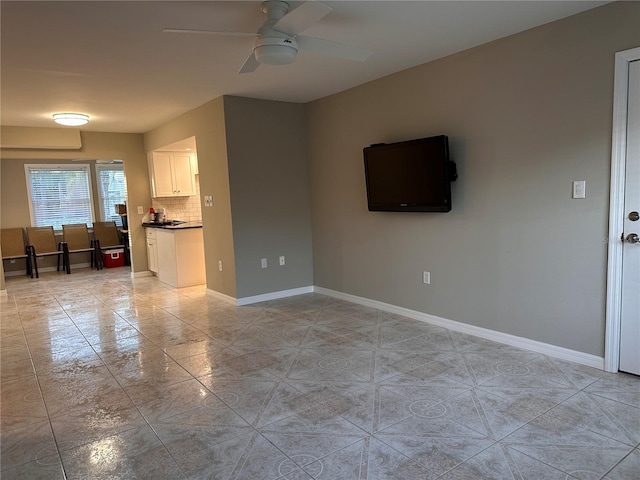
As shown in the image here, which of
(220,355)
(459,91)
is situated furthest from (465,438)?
(459,91)

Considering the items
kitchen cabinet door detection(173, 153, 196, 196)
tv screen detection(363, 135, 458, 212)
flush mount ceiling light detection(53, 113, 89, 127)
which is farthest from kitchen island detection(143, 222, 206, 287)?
tv screen detection(363, 135, 458, 212)

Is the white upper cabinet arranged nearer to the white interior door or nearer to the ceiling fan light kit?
the ceiling fan light kit

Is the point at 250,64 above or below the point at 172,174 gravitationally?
above

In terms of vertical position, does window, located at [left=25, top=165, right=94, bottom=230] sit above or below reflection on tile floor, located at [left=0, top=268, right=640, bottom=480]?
above

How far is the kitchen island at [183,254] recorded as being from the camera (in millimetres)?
6098

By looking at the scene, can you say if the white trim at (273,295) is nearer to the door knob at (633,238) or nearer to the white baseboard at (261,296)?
the white baseboard at (261,296)

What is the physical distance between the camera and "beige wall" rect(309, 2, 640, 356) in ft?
9.30

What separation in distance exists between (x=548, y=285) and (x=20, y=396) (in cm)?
376

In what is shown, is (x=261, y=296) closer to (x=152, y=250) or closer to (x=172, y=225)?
(x=172, y=225)

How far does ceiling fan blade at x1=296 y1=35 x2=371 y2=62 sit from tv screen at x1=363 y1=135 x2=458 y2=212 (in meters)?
1.15

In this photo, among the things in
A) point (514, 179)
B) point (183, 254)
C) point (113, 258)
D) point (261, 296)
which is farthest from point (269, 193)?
point (113, 258)

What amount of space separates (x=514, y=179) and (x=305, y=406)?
225cm

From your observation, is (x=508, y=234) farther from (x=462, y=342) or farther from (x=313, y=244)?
(x=313, y=244)

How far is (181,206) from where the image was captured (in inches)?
292
